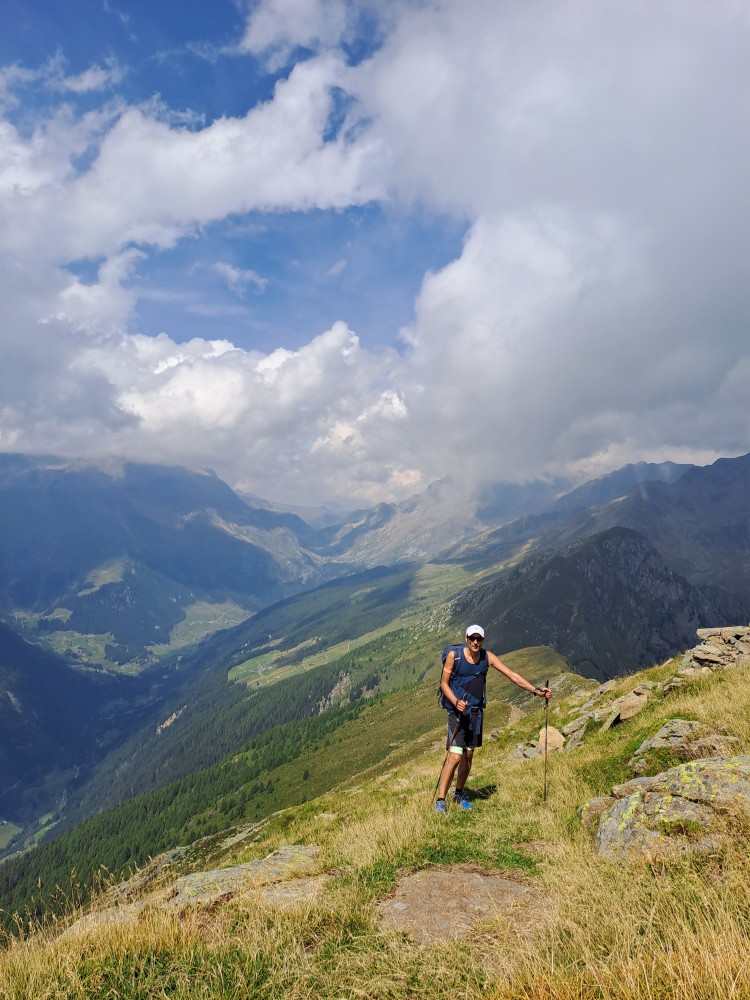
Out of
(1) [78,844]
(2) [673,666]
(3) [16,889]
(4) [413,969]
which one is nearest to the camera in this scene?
(4) [413,969]

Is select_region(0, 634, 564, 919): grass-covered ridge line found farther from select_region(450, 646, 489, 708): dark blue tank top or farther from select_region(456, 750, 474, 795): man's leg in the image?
select_region(450, 646, 489, 708): dark blue tank top

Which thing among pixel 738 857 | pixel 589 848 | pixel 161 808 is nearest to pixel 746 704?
pixel 589 848

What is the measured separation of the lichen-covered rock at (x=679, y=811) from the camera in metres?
5.50

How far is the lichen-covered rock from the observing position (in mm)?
5504

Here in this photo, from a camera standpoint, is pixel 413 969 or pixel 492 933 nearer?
pixel 413 969

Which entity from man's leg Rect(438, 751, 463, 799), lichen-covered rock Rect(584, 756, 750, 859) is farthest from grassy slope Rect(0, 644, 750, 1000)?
man's leg Rect(438, 751, 463, 799)

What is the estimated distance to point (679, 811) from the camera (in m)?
6.10

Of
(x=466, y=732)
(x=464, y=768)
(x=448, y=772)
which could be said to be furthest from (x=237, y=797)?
(x=466, y=732)

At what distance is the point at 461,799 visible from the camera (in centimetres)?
1116

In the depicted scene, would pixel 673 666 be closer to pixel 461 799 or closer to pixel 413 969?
pixel 461 799

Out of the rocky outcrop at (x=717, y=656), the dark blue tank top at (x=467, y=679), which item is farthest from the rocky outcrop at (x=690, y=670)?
the dark blue tank top at (x=467, y=679)

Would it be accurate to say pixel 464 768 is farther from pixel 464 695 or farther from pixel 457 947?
pixel 457 947

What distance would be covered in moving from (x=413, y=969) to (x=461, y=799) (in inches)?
384

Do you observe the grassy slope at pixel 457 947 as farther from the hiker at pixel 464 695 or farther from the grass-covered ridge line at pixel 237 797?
the grass-covered ridge line at pixel 237 797
